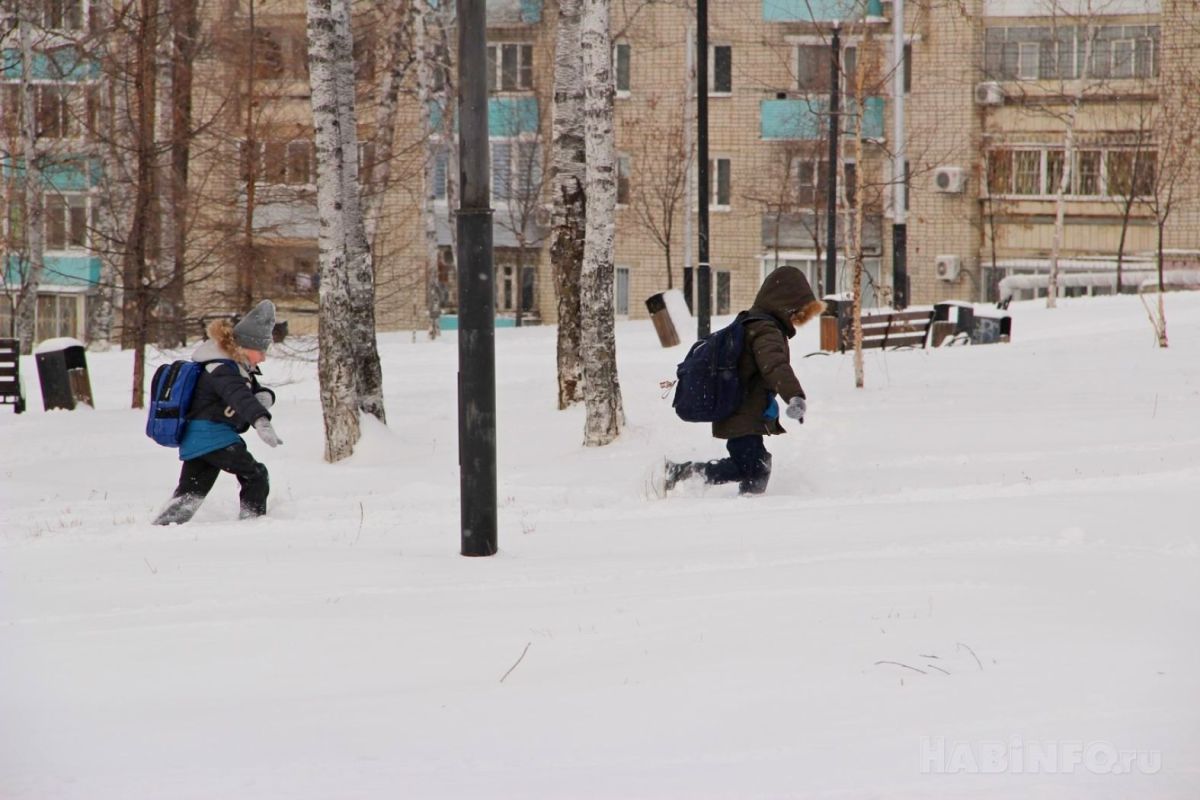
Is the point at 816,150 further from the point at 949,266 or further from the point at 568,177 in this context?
the point at 568,177

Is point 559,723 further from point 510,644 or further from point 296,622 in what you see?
point 296,622

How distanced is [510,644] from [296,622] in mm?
883

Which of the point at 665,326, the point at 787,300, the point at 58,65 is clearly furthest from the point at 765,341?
the point at 58,65

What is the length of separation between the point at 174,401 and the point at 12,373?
10983 mm

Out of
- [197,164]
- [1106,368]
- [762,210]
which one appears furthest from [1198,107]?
[197,164]

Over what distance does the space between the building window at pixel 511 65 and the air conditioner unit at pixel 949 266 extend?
40.8ft

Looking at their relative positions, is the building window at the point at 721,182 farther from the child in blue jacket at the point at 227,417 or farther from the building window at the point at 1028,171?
the child in blue jacket at the point at 227,417

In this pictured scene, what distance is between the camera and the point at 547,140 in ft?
126

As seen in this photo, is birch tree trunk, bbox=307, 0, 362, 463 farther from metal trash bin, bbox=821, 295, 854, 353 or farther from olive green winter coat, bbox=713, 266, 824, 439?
metal trash bin, bbox=821, 295, 854, 353

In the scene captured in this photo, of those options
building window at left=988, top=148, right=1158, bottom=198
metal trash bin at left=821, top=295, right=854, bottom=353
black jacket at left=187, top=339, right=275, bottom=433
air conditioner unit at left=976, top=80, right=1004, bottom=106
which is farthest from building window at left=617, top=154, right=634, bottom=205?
black jacket at left=187, top=339, right=275, bottom=433

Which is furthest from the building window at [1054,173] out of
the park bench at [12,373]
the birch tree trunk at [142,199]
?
the park bench at [12,373]

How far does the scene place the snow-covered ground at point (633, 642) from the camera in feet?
13.3

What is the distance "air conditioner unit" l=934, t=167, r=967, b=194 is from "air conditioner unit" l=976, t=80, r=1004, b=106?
195 cm

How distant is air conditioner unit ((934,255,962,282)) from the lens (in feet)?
134
